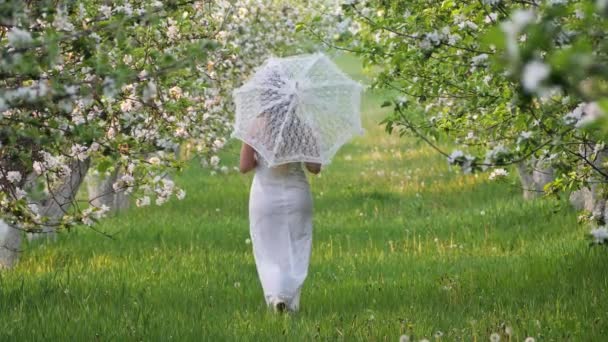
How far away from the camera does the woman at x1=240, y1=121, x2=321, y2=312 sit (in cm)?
759

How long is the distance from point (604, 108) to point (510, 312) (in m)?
5.10

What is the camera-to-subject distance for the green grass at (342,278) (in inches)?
264

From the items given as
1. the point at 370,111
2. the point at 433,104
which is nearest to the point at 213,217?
the point at 433,104

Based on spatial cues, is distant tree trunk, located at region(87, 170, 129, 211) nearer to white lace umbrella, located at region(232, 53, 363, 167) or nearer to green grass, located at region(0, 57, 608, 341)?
green grass, located at region(0, 57, 608, 341)

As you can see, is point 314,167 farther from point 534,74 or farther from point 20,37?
point 534,74

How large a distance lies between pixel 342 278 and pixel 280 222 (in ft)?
4.91

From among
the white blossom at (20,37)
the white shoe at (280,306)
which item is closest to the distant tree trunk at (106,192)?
the white shoe at (280,306)

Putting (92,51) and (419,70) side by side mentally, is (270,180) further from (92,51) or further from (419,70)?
(92,51)

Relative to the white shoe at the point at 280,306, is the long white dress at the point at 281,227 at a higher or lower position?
higher

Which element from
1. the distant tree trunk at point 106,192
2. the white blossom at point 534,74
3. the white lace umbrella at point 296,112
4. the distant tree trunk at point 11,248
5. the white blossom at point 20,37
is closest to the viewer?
the white blossom at point 534,74

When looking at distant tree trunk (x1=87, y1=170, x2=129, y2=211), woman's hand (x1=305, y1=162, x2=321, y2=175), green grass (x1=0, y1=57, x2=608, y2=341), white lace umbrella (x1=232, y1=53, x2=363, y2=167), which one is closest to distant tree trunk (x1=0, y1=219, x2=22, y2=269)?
green grass (x1=0, y1=57, x2=608, y2=341)

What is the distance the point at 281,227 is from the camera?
7695 millimetres

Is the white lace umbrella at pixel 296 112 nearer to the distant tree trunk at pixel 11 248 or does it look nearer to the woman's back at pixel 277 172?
the woman's back at pixel 277 172

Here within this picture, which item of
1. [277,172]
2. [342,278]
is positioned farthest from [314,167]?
[342,278]
